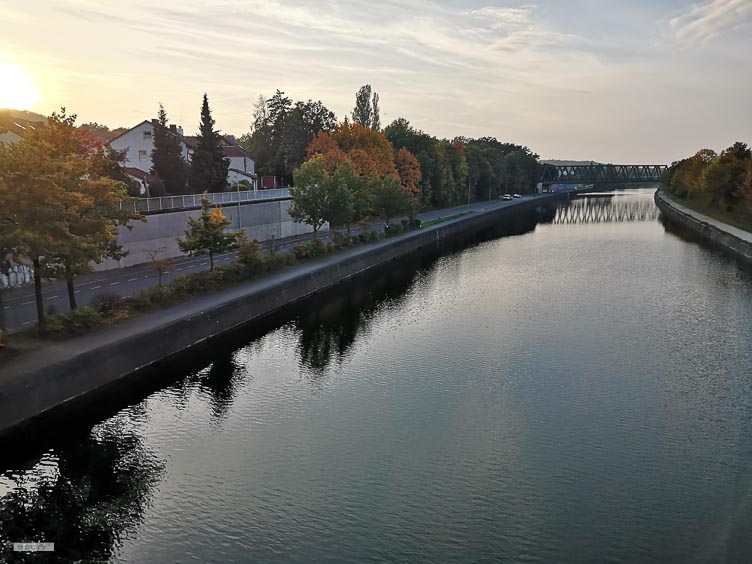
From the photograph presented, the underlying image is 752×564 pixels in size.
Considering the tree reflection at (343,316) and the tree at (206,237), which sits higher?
the tree at (206,237)

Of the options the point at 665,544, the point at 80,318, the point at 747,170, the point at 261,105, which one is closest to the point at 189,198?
the point at 80,318

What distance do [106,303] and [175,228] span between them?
2222 centimetres

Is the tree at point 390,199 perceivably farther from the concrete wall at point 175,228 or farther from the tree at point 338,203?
the tree at point 338,203

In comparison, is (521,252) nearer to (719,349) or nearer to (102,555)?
(719,349)

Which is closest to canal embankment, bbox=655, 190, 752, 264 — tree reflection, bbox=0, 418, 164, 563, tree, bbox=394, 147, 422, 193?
tree, bbox=394, 147, 422, 193

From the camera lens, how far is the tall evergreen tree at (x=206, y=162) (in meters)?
72.6

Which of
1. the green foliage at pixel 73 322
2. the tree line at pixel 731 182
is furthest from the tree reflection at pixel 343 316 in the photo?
the tree line at pixel 731 182

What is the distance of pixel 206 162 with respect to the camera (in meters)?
72.8

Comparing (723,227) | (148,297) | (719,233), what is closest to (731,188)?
(723,227)

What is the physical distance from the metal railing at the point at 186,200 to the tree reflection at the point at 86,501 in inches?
1087

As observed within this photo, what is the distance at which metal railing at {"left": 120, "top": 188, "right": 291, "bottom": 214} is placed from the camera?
5178 centimetres

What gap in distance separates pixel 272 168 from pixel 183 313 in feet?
235

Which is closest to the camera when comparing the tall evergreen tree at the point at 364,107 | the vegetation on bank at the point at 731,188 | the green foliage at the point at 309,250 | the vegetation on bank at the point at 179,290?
the vegetation on bank at the point at 179,290

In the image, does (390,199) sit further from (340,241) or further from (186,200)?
(186,200)
